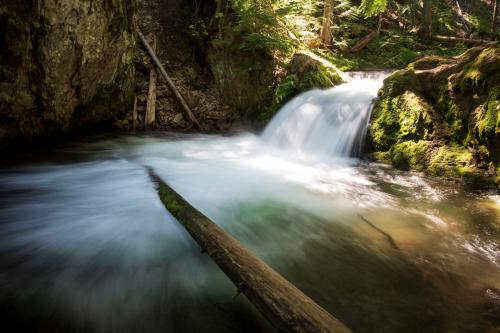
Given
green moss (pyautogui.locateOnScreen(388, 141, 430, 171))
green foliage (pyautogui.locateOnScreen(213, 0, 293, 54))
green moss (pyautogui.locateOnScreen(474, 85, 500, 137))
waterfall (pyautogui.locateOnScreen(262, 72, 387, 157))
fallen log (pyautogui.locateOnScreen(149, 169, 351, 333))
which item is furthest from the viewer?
green foliage (pyautogui.locateOnScreen(213, 0, 293, 54))

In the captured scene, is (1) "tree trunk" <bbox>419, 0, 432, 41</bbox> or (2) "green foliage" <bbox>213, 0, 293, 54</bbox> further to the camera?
(1) "tree trunk" <bbox>419, 0, 432, 41</bbox>

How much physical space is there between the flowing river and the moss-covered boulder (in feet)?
1.85

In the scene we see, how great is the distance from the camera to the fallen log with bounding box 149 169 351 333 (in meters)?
1.66

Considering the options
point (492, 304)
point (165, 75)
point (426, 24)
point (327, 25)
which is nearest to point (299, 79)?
point (165, 75)

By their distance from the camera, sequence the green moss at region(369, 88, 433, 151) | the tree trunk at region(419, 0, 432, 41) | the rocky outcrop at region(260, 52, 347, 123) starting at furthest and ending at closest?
the tree trunk at region(419, 0, 432, 41)
the rocky outcrop at region(260, 52, 347, 123)
the green moss at region(369, 88, 433, 151)

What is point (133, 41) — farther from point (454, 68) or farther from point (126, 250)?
point (454, 68)

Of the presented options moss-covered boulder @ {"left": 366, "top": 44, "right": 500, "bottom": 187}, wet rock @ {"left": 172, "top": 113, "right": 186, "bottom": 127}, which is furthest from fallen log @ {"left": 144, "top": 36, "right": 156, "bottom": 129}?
moss-covered boulder @ {"left": 366, "top": 44, "right": 500, "bottom": 187}

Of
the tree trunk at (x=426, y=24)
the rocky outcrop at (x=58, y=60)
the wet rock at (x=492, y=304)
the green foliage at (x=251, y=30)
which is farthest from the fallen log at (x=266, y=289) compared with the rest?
the tree trunk at (x=426, y=24)

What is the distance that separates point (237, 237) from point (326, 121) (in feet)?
17.7

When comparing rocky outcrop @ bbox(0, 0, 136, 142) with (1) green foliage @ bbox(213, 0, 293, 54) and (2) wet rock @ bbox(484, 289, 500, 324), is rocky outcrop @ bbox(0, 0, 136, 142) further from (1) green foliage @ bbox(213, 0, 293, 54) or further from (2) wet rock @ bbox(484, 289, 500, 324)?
(2) wet rock @ bbox(484, 289, 500, 324)

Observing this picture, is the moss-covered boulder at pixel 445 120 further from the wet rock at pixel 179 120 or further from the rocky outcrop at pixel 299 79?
the wet rock at pixel 179 120

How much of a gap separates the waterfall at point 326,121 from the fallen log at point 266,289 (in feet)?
18.0

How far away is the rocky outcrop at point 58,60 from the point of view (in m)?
5.16

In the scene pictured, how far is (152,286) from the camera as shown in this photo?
2.66 m
